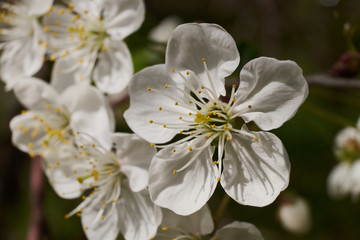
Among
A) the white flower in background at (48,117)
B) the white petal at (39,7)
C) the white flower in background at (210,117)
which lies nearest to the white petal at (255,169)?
the white flower in background at (210,117)

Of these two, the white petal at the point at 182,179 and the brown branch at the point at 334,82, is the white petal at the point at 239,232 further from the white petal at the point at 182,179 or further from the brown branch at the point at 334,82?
the brown branch at the point at 334,82

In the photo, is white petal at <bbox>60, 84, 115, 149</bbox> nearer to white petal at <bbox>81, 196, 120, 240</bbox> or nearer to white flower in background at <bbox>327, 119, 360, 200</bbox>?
white petal at <bbox>81, 196, 120, 240</bbox>

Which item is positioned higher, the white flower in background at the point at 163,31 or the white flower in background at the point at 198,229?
the white flower in background at the point at 163,31

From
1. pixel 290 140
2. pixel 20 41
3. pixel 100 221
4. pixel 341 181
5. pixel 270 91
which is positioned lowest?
pixel 290 140

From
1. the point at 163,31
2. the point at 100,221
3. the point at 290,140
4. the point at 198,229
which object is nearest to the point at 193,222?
the point at 198,229

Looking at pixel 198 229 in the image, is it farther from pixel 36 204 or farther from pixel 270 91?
pixel 36 204

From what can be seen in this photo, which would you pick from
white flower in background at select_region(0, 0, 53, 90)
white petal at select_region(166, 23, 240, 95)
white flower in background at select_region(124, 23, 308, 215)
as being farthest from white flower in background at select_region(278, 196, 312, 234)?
white flower in background at select_region(0, 0, 53, 90)
